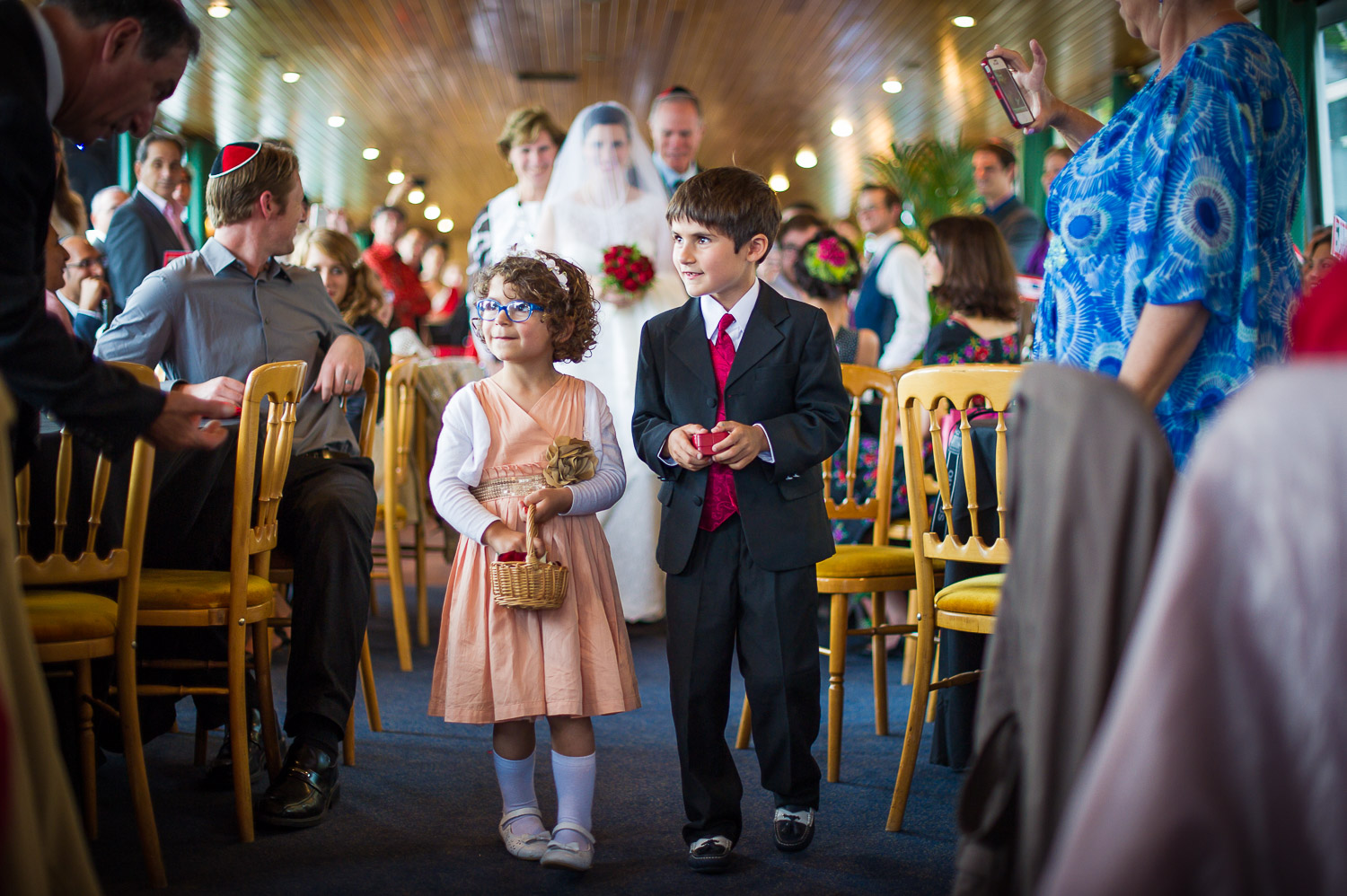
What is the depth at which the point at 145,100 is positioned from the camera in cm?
190

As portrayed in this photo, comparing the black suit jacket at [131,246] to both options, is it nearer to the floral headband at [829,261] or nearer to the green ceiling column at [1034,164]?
the floral headband at [829,261]

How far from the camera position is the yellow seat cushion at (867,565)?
2725 millimetres

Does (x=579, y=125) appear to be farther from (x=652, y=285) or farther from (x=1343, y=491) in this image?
(x=1343, y=491)

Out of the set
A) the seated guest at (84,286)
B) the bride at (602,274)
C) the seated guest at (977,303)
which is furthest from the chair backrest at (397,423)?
the seated guest at (977,303)

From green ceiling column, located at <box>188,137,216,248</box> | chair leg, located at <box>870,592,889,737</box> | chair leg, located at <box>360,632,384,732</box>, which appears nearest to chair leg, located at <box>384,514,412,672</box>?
chair leg, located at <box>360,632,384,732</box>

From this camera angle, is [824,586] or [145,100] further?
[824,586]

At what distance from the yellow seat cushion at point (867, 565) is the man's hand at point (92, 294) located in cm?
332

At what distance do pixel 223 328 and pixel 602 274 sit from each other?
1.76 metres

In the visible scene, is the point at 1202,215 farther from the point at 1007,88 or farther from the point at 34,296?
the point at 34,296

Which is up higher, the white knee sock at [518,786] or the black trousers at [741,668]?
the black trousers at [741,668]

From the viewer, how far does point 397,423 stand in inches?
158

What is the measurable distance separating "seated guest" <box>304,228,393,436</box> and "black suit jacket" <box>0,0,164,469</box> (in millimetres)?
2736

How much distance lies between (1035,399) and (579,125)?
11.5ft

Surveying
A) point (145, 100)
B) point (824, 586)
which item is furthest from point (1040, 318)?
point (145, 100)
